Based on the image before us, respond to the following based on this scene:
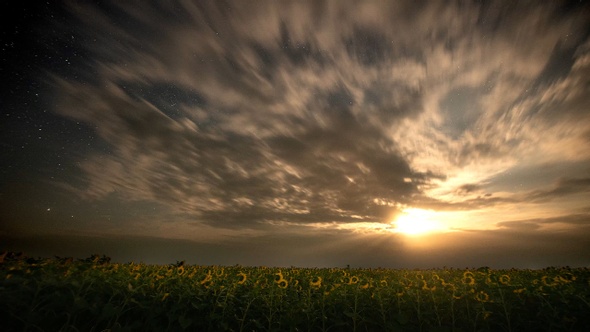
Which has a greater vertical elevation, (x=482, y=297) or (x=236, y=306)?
(x=482, y=297)

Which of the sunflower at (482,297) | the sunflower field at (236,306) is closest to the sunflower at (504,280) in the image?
the sunflower field at (236,306)

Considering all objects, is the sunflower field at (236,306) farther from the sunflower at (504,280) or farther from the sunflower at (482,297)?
the sunflower at (504,280)

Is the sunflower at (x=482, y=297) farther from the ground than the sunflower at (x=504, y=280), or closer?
closer

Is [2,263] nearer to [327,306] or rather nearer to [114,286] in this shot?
A: [114,286]

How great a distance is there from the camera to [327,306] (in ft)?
29.8

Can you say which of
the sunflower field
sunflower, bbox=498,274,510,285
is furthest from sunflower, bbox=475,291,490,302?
sunflower, bbox=498,274,510,285

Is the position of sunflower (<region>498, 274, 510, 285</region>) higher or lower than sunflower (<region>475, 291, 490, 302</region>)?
higher

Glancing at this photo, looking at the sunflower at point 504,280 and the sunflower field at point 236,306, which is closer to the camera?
the sunflower field at point 236,306

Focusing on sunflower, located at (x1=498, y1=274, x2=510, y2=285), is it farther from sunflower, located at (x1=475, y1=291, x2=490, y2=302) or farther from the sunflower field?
sunflower, located at (x1=475, y1=291, x2=490, y2=302)

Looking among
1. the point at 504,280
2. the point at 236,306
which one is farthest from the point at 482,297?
the point at 236,306

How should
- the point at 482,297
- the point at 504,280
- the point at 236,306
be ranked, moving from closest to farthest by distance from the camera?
→ 1. the point at 482,297
2. the point at 236,306
3. the point at 504,280

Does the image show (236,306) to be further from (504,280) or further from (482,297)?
(504,280)

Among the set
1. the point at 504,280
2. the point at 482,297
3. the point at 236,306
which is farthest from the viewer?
the point at 504,280

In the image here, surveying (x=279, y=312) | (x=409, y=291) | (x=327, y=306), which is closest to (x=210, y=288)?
(x=279, y=312)
